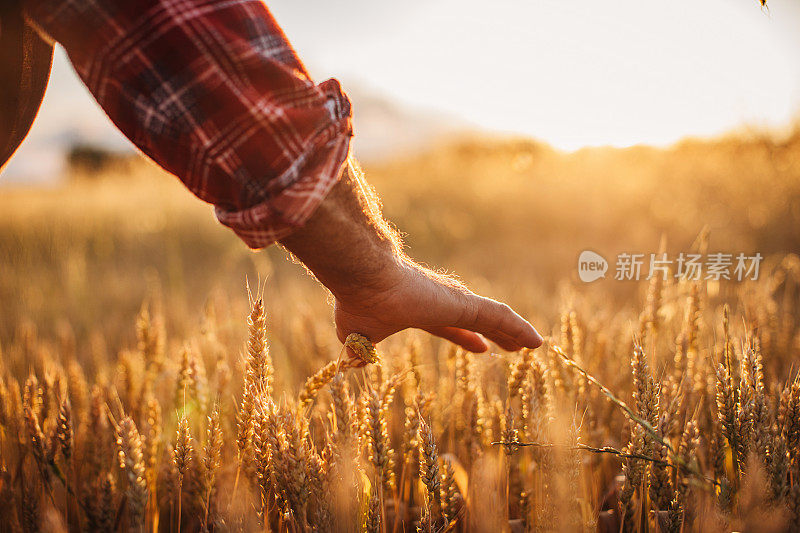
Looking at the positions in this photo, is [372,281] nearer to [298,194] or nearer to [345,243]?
[345,243]

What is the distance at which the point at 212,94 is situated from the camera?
73cm

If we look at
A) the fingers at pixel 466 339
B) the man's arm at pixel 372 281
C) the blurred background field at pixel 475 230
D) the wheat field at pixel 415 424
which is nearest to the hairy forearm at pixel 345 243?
the man's arm at pixel 372 281

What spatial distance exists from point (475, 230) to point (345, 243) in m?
6.11

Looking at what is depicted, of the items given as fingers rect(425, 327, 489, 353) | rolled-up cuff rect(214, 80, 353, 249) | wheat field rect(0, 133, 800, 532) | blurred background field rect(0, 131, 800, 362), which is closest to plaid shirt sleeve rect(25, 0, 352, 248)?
rolled-up cuff rect(214, 80, 353, 249)

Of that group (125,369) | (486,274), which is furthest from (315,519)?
(486,274)

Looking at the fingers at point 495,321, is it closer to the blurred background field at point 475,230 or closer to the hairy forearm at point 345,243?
the hairy forearm at point 345,243

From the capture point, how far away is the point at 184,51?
726 mm

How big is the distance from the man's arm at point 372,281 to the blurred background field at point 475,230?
3.86ft

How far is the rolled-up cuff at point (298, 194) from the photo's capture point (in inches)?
28.9

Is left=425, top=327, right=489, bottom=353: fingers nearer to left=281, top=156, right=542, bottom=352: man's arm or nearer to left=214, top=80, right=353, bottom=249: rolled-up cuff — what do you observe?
left=281, top=156, right=542, bottom=352: man's arm

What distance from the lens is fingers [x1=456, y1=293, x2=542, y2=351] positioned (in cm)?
103

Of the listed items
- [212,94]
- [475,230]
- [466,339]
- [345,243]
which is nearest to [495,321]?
[466,339]

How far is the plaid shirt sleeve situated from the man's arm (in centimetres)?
7

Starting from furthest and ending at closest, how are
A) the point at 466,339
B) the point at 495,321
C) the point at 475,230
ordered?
the point at 475,230, the point at 466,339, the point at 495,321
